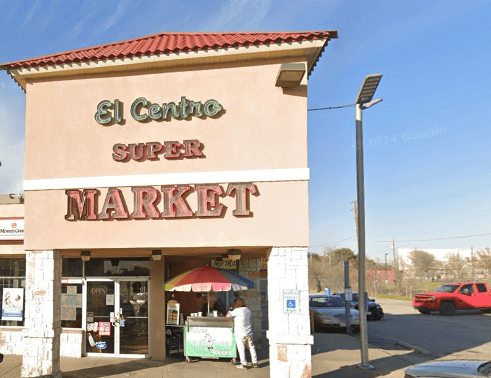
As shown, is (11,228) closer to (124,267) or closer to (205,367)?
(124,267)

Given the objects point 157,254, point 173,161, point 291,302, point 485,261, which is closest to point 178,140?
point 173,161

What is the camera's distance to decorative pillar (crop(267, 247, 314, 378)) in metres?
9.41

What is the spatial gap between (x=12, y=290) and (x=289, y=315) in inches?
347

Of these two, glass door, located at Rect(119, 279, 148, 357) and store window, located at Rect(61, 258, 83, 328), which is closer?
glass door, located at Rect(119, 279, 148, 357)

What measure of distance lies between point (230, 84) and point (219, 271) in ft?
16.8

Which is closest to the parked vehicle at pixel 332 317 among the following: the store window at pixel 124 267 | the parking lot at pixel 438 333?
the parking lot at pixel 438 333

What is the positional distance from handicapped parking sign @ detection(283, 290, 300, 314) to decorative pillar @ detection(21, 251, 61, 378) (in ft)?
16.6

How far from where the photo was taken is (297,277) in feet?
31.7

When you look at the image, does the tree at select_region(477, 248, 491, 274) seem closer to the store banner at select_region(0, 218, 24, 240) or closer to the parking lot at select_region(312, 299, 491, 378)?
the parking lot at select_region(312, 299, 491, 378)

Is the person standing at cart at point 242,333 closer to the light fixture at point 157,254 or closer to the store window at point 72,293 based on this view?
the light fixture at point 157,254

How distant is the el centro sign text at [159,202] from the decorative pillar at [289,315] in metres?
1.29

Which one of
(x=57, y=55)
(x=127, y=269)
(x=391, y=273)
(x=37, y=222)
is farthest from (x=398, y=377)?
(x=391, y=273)

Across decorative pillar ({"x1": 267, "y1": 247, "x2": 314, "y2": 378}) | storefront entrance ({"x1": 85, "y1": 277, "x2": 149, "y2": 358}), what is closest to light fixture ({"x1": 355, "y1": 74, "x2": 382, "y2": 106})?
decorative pillar ({"x1": 267, "y1": 247, "x2": 314, "y2": 378})

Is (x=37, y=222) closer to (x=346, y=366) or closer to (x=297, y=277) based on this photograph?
(x=297, y=277)
